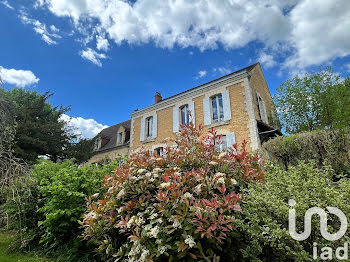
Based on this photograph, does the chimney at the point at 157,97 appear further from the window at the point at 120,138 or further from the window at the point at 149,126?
the window at the point at 120,138

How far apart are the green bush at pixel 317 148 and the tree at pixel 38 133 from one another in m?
12.7

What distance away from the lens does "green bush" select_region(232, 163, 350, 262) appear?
1314mm

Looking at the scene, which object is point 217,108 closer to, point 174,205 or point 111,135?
point 174,205

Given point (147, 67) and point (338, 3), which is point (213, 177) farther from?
point (147, 67)

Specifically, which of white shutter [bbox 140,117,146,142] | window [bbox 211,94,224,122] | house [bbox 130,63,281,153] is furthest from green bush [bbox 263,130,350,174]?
white shutter [bbox 140,117,146,142]

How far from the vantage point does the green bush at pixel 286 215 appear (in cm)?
131

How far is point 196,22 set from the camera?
750 cm

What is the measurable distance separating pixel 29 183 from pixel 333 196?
Answer: 4.83 meters

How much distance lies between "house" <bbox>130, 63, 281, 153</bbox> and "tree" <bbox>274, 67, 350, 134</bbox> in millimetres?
1031

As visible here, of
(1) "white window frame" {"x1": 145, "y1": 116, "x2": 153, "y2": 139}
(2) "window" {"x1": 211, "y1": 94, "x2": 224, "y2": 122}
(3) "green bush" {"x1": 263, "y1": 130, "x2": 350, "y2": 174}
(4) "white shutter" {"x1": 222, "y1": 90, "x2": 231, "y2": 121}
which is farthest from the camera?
(1) "white window frame" {"x1": 145, "y1": 116, "x2": 153, "y2": 139}

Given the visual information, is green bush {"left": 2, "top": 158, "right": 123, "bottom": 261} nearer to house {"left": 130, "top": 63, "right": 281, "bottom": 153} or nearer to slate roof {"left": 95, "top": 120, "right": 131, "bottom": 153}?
house {"left": 130, "top": 63, "right": 281, "bottom": 153}

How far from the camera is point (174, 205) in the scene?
1707mm

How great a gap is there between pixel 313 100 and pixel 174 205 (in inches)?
405

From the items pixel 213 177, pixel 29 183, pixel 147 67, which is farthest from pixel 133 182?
pixel 147 67
